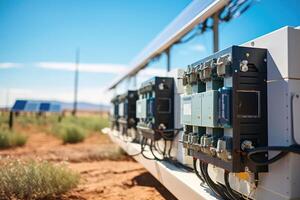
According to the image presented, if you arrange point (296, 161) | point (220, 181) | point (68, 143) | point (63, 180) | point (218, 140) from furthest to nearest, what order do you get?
point (68, 143) → point (63, 180) → point (220, 181) → point (218, 140) → point (296, 161)

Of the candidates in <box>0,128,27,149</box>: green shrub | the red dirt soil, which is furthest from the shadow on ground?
<box>0,128,27,149</box>: green shrub

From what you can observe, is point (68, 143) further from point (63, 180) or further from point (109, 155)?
point (63, 180)

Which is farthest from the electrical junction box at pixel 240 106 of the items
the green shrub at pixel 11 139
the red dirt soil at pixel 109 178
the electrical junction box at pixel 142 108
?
the green shrub at pixel 11 139

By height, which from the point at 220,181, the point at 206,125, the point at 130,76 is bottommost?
the point at 220,181

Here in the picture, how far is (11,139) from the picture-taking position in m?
10.7

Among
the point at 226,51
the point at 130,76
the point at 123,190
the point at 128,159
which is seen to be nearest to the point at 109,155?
the point at 128,159

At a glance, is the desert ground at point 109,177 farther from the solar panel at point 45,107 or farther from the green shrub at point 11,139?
the solar panel at point 45,107

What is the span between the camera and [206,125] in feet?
8.08

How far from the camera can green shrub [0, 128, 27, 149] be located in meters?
10.4

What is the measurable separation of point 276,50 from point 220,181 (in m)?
1.20

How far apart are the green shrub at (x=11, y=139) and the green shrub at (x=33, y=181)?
6065 millimetres

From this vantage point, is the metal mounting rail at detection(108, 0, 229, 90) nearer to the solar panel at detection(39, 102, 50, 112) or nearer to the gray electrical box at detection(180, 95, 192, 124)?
the gray electrical box at detection(180, 95, 192, 124)

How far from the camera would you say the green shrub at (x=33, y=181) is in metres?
4.25

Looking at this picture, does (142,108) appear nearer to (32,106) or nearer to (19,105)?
(19,105)
